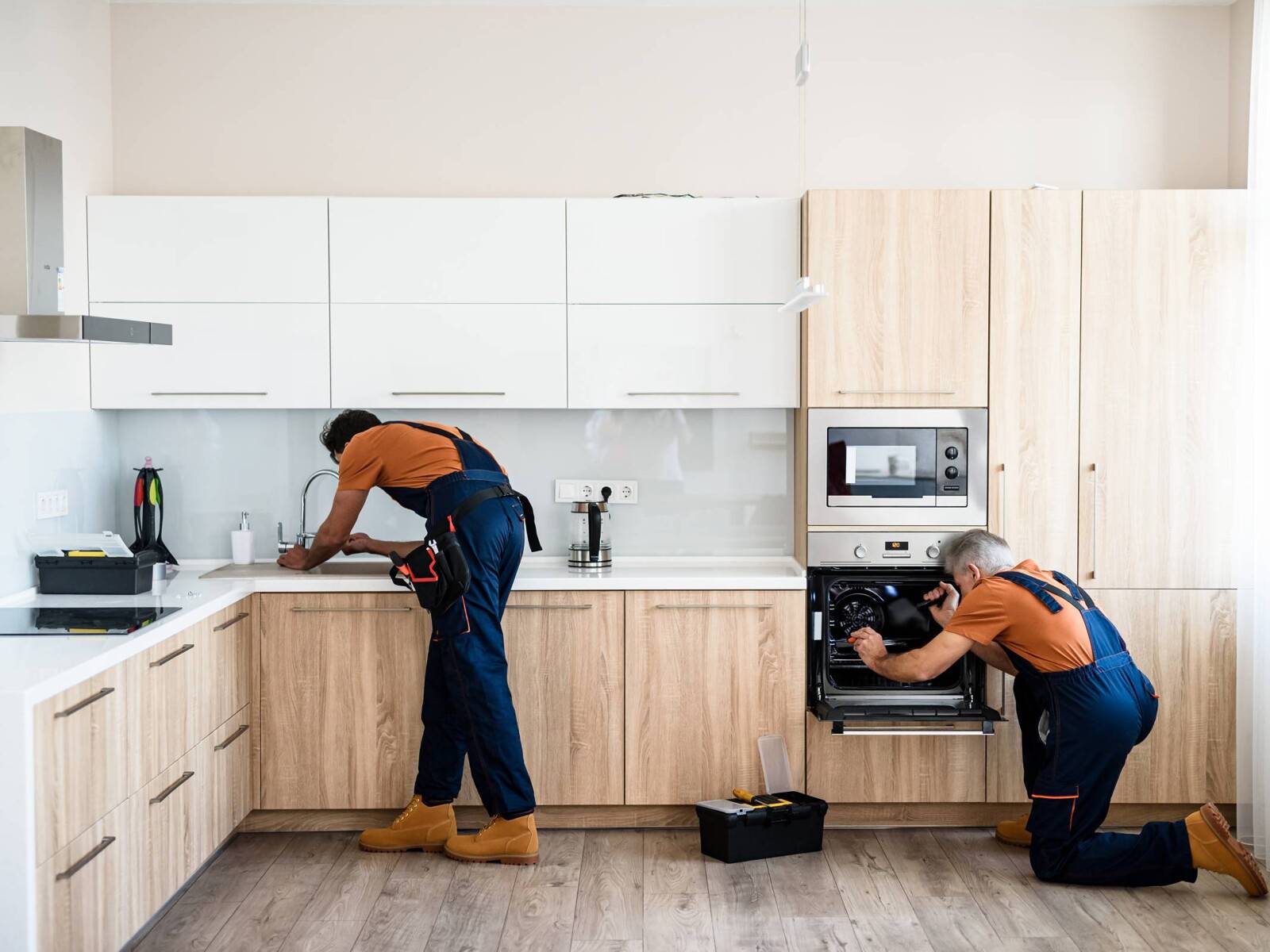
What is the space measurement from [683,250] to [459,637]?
1482 mm

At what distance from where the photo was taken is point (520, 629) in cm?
354

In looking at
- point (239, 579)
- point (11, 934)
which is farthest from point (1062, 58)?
point (11, 934)

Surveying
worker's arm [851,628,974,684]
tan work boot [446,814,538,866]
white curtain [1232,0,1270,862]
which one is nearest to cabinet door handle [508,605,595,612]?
tan work boot [446,814,538,866]

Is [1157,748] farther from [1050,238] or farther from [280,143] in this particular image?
[280,143]

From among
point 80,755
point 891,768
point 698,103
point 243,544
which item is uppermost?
point 698,103

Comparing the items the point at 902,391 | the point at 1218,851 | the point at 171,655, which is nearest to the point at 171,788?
the point at 171,655

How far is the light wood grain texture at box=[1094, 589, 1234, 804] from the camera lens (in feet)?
11.7

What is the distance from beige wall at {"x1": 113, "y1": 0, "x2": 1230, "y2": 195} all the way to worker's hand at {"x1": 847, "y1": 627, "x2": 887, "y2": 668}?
1650mm

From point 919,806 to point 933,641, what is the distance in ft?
2.61

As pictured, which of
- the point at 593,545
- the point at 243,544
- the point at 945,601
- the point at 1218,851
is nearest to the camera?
the point at 1218,851

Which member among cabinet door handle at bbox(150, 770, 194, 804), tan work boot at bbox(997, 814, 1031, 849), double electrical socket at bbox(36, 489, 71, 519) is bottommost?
tan work boot at bbox(997, 814, 1031, 849)

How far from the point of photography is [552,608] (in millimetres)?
3537

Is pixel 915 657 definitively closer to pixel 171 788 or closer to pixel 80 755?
pixel 171 788

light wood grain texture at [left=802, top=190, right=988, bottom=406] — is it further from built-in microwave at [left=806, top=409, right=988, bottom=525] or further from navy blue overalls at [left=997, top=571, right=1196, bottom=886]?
navy blue overalls at [left=997, top=571, right=1196, bottom=886]
